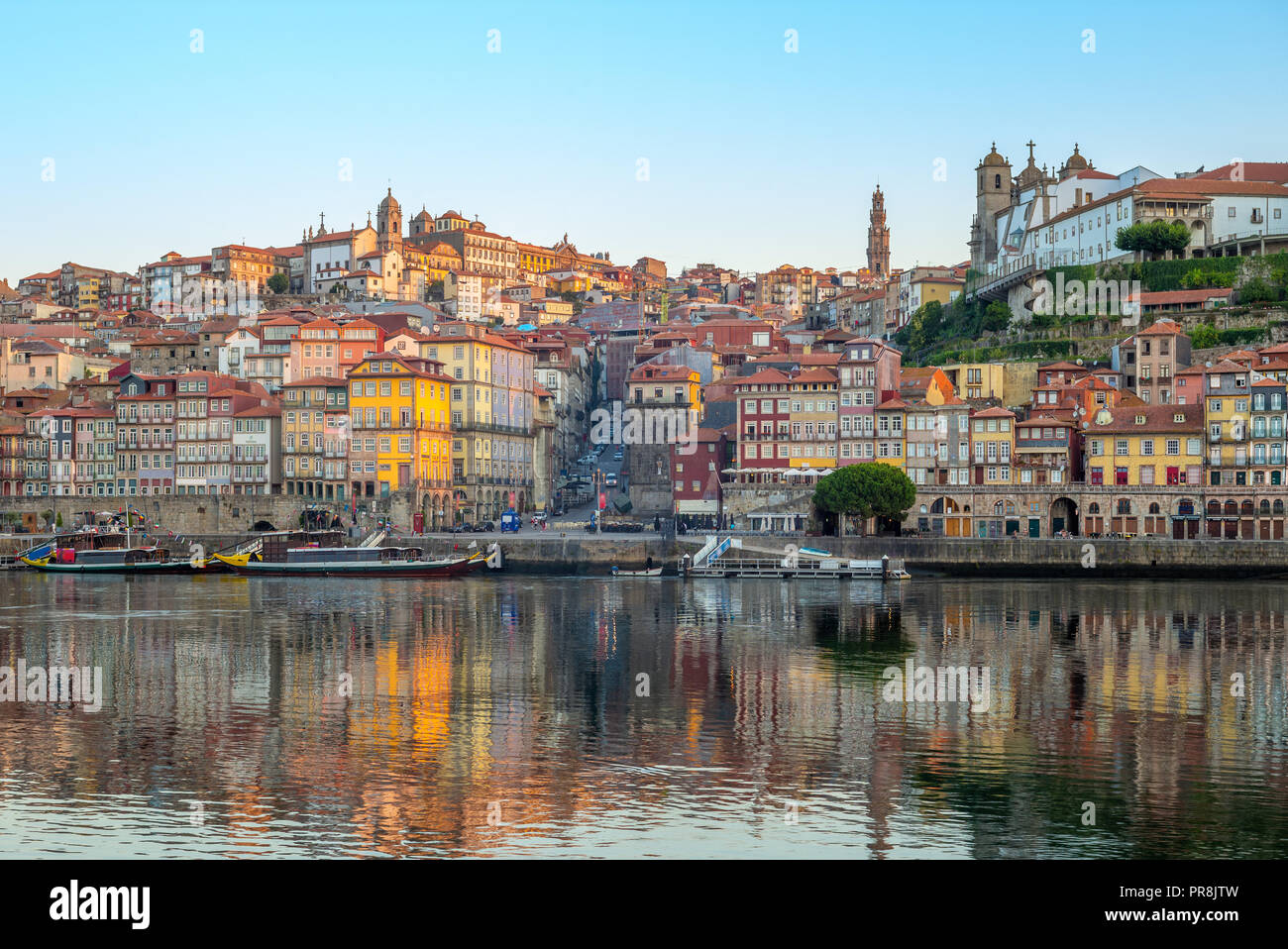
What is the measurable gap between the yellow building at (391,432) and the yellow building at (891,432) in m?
25.2

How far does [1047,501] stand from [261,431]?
44.4 meters

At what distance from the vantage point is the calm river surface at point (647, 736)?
2044 centimetres

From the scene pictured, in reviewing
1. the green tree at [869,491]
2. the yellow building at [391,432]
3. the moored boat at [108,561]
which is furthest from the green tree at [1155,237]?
the moored boat at [108,561]

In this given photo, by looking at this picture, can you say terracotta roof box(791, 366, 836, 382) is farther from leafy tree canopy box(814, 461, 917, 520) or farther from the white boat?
the white boat

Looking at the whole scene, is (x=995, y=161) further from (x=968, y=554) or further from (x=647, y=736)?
(x=647, y=736)

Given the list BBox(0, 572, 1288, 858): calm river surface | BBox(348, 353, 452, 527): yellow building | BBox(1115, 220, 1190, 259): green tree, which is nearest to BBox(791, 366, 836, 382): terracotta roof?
BBox(348, 353, 452, 527): yellow building

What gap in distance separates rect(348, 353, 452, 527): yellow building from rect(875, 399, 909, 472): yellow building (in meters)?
25.2

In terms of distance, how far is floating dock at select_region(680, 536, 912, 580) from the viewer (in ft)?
219

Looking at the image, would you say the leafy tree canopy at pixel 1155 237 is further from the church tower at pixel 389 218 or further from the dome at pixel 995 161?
the church tower at pixel 389 218

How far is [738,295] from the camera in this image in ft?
580

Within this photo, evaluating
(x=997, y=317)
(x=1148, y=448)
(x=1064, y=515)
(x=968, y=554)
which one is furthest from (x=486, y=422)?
(x=1148, y=448)
